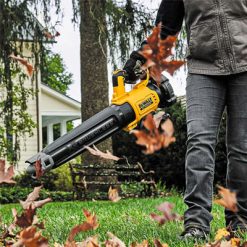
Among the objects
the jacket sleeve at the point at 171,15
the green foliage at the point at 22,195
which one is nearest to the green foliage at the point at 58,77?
the green foliage at the point at 22,195

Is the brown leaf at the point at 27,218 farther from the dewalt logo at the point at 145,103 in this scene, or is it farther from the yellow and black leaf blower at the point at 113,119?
the dewalt logo at the point at 145,103

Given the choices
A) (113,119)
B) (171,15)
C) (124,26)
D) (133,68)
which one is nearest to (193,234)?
(113,119)

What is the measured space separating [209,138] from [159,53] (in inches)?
72.7

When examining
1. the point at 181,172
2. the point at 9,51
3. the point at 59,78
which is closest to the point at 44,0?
the point at 9,51

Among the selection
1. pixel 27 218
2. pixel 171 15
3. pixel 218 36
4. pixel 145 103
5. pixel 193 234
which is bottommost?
pixel 193 234

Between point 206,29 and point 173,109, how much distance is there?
1226cm

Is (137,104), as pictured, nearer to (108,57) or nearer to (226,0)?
(226,0)

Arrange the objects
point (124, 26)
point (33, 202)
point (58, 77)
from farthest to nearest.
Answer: point (58, 77), point (124, 26), point (33, 202)

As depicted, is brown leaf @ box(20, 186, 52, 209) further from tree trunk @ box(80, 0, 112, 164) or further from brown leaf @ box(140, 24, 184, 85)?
tree trunk @ box(80, 0, 112, 164)

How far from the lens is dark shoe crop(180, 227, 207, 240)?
300 centimetres

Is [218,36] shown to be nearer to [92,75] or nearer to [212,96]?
[212,96]

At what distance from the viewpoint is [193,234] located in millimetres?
3053

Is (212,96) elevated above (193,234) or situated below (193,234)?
above

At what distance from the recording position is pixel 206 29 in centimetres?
324
